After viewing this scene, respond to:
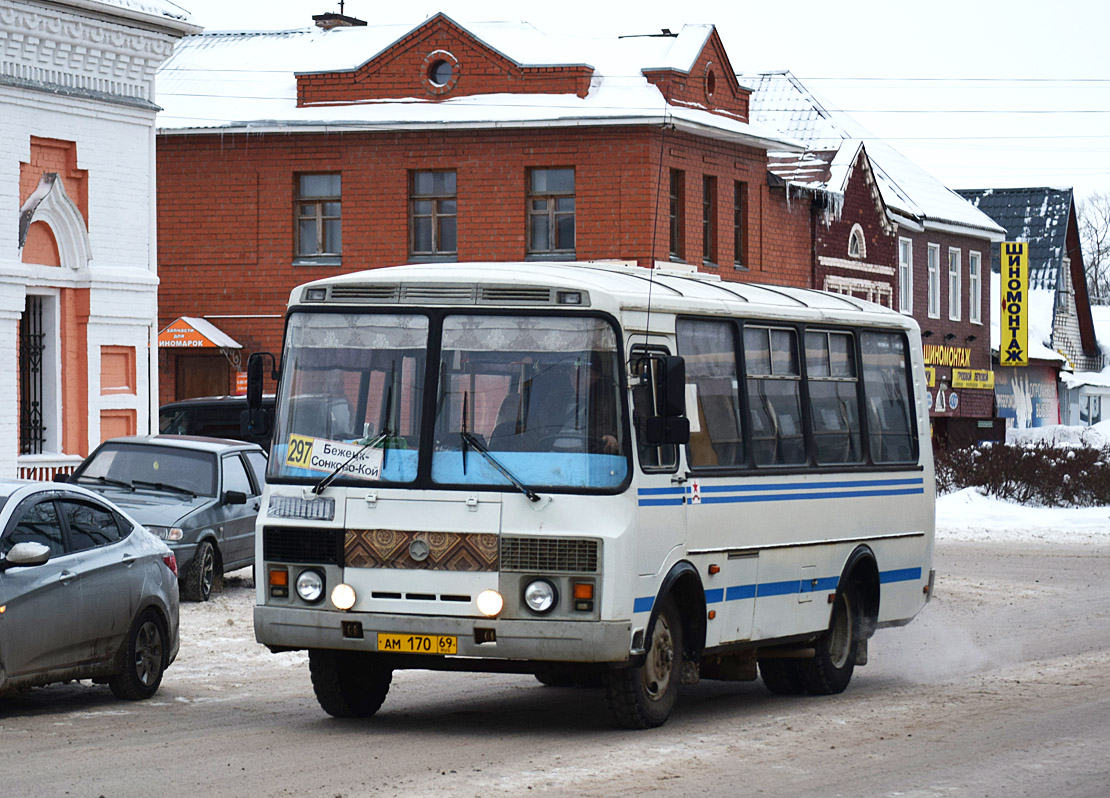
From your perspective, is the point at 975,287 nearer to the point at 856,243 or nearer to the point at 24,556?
the point at 856,243

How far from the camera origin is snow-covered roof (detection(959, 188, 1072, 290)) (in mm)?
66812

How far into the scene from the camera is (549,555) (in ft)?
36.1

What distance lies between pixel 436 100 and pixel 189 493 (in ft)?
70.1

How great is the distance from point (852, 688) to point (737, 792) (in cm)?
547

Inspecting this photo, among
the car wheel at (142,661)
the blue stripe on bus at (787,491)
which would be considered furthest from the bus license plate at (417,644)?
the car wheel at (142,661)

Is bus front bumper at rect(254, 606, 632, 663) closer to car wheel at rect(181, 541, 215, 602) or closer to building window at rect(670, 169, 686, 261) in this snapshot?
car wheel at rect(181, 541, 215, 602)

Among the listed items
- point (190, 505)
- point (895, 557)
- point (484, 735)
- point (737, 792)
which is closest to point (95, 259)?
point (190, 505)

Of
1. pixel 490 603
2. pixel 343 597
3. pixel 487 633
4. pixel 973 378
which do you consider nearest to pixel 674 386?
pixel 490 603

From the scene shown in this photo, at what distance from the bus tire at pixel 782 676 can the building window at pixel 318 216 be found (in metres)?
27.9

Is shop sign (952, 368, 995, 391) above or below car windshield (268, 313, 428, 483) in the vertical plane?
above

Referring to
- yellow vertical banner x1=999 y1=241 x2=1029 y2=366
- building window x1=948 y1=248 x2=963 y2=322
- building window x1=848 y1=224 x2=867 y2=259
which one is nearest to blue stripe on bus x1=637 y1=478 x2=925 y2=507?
building window x1=848 y1=224 x2=867 y2=259

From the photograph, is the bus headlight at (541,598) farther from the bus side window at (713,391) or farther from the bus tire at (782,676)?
the bus tire at (782,676)

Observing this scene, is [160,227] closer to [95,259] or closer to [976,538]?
[95,259]

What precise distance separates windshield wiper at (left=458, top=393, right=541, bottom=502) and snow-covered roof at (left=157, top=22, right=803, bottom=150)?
27.2m
